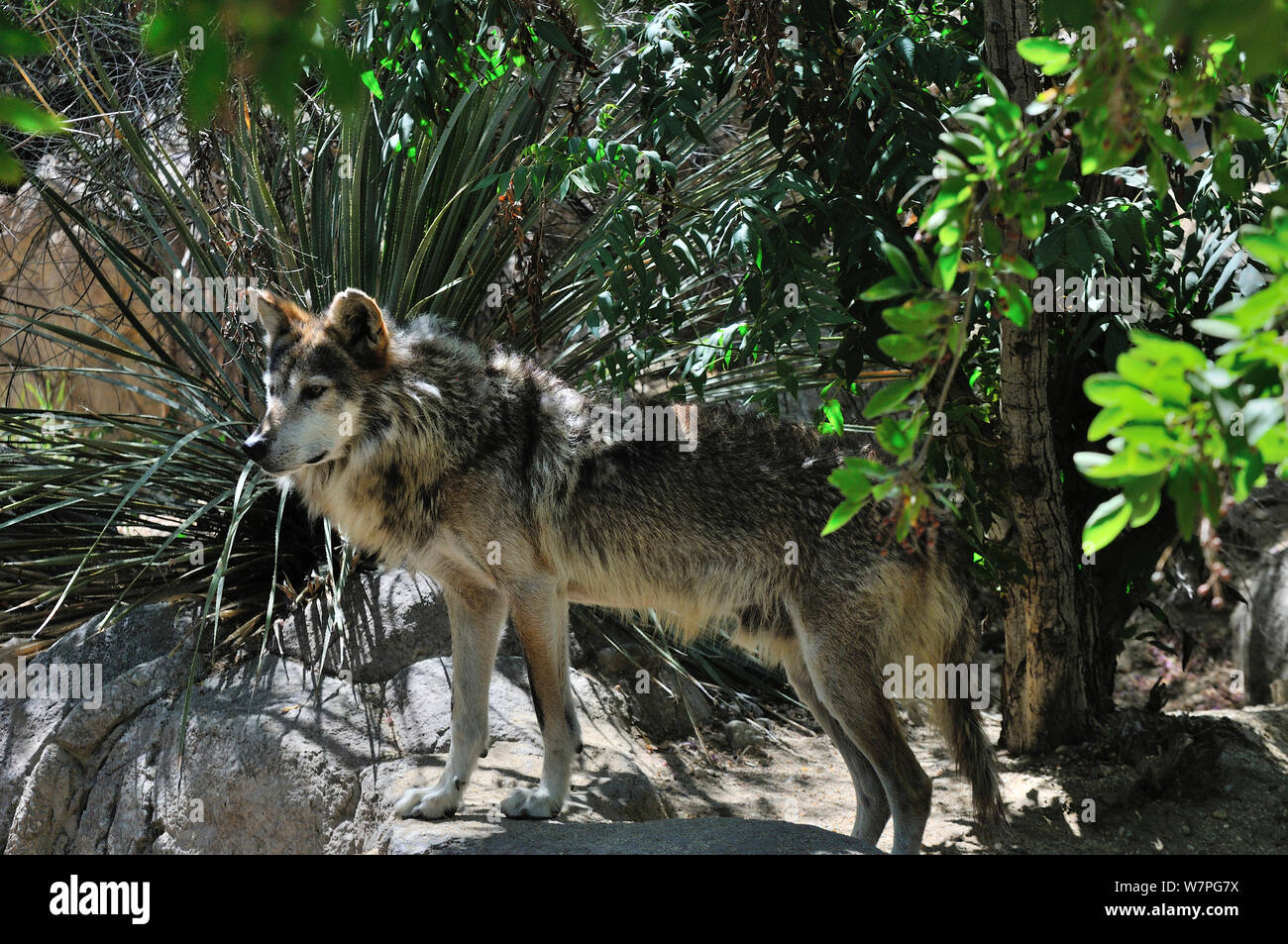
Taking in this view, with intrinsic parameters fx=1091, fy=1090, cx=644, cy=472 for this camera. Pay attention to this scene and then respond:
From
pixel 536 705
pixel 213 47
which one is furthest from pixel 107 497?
pixel 213 47

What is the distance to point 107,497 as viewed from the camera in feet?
21.5

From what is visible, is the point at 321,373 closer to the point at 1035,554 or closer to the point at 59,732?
the point at 59,732

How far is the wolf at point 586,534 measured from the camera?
4.55 m

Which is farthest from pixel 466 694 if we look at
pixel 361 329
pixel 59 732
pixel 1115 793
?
pixel 1115 793

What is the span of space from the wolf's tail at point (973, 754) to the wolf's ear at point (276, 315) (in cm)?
323

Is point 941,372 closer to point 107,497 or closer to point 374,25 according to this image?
point 374,25

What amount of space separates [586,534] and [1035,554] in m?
2.31

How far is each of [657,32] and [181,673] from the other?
4130 millimetres

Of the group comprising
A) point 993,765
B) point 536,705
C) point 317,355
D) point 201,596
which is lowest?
point 993,765

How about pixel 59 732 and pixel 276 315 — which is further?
pixel 59 732

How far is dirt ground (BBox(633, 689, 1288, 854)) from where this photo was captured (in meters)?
5.00

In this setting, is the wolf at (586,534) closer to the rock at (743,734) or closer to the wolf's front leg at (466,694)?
the wolf's front leg at (466,694)

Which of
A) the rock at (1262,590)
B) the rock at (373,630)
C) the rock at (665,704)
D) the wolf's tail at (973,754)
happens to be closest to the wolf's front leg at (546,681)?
the rock at (373,630)

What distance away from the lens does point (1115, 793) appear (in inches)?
207
